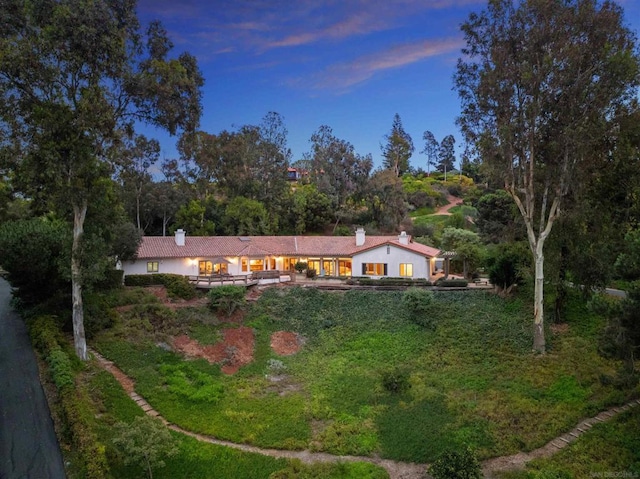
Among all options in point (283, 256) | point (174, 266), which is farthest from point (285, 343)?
point (174, 266)

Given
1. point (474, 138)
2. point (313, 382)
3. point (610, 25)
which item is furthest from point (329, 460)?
point (610, 25)

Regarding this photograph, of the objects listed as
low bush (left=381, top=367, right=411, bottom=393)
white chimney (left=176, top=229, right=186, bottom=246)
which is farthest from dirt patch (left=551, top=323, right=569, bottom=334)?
white chimney (left=176, top=229, right=186, bottom=246)

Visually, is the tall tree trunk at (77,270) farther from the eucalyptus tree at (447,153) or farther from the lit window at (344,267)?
the eucalyptus tree at (447,153)

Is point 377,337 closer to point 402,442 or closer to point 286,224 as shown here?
point 402,442

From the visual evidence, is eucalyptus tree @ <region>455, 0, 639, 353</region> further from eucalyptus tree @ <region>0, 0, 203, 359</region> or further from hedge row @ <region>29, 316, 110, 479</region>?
hedge row @ <region>29, 316, 110, 479</region>

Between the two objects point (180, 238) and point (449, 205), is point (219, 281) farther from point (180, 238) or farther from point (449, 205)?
point (449, 205)
